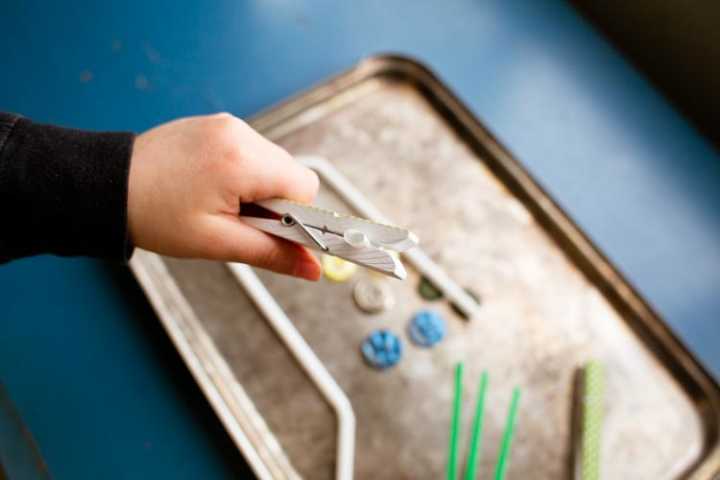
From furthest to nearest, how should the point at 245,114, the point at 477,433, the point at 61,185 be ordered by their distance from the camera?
the point at 245,114
the point at 477,433
the point at 61,185

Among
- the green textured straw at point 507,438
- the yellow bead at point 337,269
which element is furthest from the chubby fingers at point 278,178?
the green textured straw at point 507,438

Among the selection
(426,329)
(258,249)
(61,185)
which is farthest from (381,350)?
(61,185)

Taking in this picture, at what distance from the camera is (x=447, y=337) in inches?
20.7

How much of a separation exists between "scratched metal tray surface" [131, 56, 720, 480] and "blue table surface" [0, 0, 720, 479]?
37 mm

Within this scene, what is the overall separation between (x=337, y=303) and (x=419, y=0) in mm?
419

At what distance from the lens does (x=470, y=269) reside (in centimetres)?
56

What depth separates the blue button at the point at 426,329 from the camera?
518 millimetres

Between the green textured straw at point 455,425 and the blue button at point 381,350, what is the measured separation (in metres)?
0.05

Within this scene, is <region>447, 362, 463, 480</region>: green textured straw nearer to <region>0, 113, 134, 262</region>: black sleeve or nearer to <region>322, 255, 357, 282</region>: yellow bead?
<region>322, 255, 357, 282</region>: yellow bead

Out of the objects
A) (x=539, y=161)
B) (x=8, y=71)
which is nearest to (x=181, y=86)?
(x=8, y=71)

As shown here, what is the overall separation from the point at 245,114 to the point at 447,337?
316mm

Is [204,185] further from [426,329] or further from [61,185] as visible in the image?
[426,329]

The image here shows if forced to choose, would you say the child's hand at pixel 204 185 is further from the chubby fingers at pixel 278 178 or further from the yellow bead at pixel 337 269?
the yellow bead at pixel 337 269

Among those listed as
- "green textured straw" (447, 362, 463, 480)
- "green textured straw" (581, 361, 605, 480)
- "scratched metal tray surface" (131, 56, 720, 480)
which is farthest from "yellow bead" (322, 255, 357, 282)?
"green textured straw" (581, 361, 605, 480)
